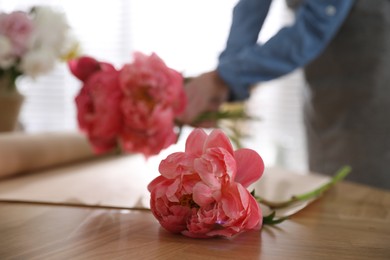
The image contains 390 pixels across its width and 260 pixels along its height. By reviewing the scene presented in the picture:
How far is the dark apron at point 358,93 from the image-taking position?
1.00 meters

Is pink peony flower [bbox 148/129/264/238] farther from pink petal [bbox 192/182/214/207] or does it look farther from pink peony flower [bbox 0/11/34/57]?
pink peony flower [bbox 0/11/34/57]

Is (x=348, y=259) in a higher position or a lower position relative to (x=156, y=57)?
lower

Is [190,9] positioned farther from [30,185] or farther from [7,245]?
[7,245]

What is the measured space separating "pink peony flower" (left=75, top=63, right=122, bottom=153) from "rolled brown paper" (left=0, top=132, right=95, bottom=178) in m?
0.18

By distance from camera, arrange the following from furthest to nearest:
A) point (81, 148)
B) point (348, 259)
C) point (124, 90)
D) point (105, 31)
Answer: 1. point (105, 31)
2. point (81, 148)
3. point (124, 90)
4. point (348, 259)

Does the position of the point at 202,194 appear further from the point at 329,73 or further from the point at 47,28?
the point at 329,73

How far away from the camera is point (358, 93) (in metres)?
1.03

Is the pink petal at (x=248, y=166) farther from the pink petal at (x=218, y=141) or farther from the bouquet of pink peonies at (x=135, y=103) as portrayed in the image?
the bouquet of pink peonies at (x=135, y=103)

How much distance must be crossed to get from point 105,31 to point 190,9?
1.81 feet

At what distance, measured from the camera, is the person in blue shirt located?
85cm

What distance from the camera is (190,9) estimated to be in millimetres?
2484

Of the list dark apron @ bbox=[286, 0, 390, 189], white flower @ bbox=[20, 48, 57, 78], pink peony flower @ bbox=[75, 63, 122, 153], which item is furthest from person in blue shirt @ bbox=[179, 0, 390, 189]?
white flower @ bbox=[20, 48, 57, 78]

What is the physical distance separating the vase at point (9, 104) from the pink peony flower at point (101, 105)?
0.94ft

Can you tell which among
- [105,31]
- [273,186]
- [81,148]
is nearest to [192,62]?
[105,31]
